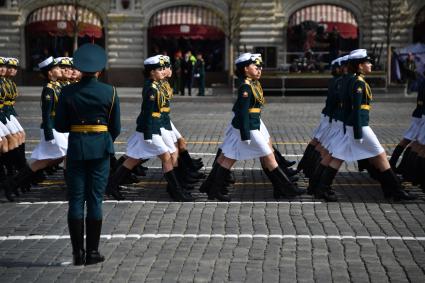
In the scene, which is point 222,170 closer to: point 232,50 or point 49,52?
point 232,50

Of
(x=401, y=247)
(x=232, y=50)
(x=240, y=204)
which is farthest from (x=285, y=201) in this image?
(x=232, y=50)

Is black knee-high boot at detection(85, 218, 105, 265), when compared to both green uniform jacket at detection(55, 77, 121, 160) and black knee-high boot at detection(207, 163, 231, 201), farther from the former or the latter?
black knee-high boot at detection(207, 163, 231, 201)

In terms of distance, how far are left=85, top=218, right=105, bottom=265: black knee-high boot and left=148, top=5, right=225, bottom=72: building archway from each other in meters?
38.1

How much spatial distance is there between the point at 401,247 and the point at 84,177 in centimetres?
302

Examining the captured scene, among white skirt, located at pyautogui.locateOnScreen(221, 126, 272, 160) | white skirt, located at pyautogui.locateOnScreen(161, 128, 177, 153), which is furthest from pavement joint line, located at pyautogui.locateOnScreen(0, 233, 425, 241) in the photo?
white skirt, located at pyautogui.locateOnScreen(161, 128, 177, 153)

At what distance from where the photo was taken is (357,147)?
1291cm

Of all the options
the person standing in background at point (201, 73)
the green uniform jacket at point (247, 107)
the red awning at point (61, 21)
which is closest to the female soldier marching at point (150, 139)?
the green uniform jacket at point (247, 107)

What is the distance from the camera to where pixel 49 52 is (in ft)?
160

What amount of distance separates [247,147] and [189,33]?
3524 cm

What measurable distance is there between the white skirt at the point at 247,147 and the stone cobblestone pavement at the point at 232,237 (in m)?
0.55

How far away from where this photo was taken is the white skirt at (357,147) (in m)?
12.8

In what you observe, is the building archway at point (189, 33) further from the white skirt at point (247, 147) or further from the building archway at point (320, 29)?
the white skirt at point (247, 147)

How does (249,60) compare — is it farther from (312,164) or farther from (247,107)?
(312,164)

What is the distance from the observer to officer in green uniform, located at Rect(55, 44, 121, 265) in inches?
361
